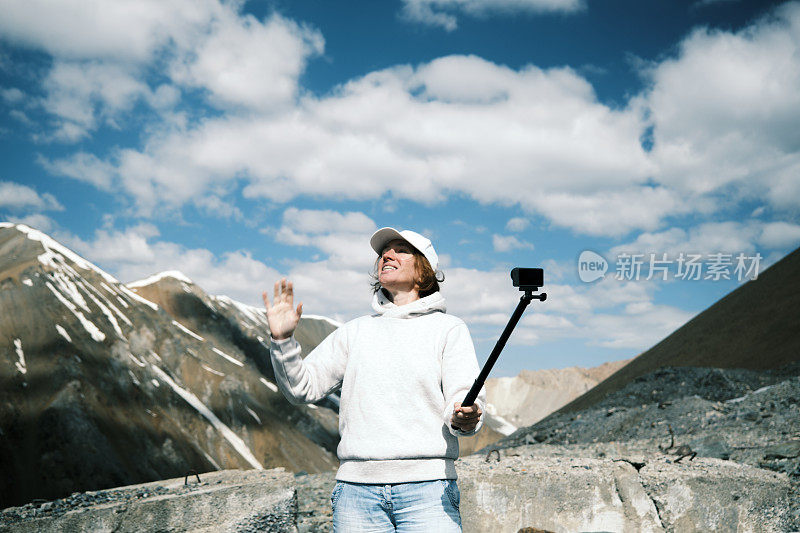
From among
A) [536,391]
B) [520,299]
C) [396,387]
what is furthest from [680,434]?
[536,391]

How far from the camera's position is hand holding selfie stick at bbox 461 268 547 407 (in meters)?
2.50

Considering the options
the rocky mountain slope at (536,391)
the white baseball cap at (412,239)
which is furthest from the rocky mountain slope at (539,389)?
the white baseball cap at (412,239)

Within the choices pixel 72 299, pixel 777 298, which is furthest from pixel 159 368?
pixel 777 298

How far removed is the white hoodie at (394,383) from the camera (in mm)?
2730

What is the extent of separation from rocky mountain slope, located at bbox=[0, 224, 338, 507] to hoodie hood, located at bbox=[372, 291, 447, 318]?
57864mm

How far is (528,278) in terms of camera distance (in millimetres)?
2527

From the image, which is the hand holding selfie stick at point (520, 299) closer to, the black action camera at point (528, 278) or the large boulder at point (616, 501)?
the black action camera at point (528, 278)

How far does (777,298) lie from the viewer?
103 feet

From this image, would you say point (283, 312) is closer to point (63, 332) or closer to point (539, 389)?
point (63, 332)

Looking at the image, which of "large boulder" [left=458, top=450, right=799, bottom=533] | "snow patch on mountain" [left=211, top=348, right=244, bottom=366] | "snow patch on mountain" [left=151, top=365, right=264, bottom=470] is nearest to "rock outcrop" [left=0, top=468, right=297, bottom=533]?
"large boulder" [left=458, top=450, right=799, bottom=533]

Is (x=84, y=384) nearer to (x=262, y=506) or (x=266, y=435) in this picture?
(x=266, y=435)

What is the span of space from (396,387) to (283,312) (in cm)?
68

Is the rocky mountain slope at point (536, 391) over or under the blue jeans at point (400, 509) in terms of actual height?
over

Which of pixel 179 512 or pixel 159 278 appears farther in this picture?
pixel 159 278
